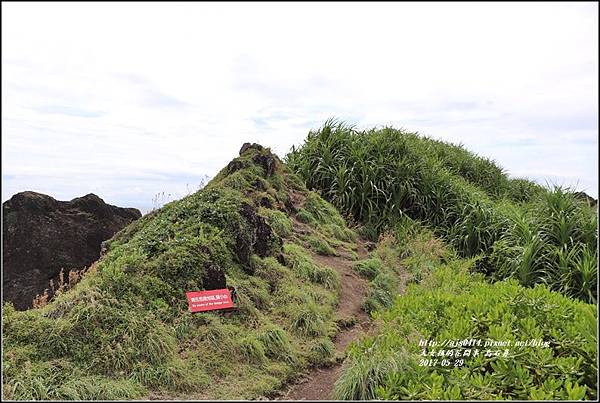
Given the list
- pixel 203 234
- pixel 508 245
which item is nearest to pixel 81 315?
pixel 203 234

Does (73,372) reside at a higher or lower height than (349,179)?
lower

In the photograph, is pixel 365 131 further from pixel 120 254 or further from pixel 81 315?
pixel 81 315

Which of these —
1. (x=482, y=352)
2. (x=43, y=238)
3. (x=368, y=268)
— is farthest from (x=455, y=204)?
(x=43, y=238)

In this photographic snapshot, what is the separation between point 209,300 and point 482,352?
261 cm

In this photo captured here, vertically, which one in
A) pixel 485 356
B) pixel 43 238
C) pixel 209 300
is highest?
pixel 43 238

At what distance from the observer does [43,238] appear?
7.65 m

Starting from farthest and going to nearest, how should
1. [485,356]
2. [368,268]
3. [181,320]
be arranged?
1. [368,268]
2. [181,320]
3. [485,356]

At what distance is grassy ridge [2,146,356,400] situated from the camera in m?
4.26

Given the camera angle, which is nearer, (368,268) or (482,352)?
(482,352)

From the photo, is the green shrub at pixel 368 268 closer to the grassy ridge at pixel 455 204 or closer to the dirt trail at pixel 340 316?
the dirt trail at pixel 340 316

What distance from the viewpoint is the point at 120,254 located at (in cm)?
576

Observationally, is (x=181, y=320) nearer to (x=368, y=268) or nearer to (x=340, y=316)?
(x=340, y=316)

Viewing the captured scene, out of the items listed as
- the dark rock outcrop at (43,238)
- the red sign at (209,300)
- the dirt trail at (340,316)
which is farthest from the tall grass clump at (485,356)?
the dark rock outcrop at (43,238)

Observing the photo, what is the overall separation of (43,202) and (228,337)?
4361 millimetres
